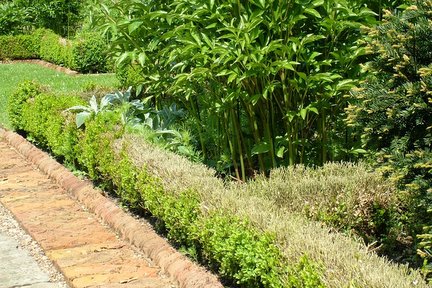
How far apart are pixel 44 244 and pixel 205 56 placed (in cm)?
178

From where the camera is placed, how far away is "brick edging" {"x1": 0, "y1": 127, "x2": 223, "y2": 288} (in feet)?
15.7

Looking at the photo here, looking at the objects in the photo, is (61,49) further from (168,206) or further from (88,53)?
(168,206)

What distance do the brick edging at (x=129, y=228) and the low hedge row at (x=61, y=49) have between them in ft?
26.5

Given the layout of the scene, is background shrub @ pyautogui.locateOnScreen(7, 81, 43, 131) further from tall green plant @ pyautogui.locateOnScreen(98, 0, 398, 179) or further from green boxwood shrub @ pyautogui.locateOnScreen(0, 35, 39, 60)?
green boxwood shrub @ pyautogui.locateOnScreen(0, 35, 39, 60)

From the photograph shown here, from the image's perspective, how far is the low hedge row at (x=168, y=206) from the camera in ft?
13.5

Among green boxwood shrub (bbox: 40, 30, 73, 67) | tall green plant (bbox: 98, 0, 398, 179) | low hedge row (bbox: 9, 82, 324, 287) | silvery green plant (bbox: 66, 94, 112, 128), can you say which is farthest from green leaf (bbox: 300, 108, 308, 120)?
green boxwood shrub (bbox: 40, 30, 73, 67)

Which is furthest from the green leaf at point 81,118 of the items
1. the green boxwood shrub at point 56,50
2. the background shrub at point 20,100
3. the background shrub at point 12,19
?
the background shrub at point 12,19

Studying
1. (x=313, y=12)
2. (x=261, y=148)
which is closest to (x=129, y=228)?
(x=261, y=148)

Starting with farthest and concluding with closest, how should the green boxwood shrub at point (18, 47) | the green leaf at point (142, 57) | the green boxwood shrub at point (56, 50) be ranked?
the green boxwood shrub at point (18, 47) < the green boxwood shrub at point (56, 50) < the green leaf at point (142, 57)

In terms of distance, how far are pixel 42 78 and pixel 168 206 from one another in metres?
11.8

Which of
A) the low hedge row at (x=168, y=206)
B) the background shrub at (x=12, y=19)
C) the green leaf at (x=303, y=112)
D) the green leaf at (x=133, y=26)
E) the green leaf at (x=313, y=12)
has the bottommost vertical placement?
the background shrub at (x=12, y=19)

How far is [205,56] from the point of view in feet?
18.8

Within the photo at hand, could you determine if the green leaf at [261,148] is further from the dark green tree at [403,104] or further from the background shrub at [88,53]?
the background shrub at [88,53]

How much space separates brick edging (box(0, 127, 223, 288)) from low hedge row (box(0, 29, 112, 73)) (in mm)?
8077
